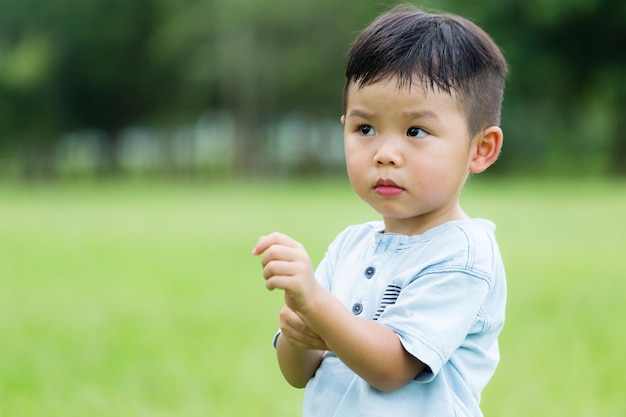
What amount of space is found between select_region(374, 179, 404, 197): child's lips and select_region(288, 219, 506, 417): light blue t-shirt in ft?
0.44

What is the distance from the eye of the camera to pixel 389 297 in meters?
2.27

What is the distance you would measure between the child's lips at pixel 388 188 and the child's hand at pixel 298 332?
36 cm

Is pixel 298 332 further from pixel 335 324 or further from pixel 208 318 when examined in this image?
pixel 208 318

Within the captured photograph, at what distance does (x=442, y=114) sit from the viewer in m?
2.28

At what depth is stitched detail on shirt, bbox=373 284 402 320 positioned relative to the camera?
88.9 inches

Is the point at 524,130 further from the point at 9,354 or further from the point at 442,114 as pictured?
the point at 442,114

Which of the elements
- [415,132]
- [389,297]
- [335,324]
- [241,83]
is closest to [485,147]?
[415,132]

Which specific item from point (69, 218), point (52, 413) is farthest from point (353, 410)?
point (69, 218)

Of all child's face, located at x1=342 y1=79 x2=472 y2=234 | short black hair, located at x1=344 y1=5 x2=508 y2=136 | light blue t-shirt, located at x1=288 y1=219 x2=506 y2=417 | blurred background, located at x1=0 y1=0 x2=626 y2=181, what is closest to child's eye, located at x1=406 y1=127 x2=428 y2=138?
child's face, located at x1=342 y1=79 x2=472 y2=234

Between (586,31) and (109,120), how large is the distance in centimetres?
2058

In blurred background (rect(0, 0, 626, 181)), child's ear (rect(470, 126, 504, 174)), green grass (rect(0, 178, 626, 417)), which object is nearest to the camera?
child's ear (rect(470, 126, 504, 174))

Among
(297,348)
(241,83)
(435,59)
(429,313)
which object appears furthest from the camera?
(241,83)

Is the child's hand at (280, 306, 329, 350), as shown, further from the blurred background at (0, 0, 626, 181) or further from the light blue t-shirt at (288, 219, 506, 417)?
the blurred background at (0, 0, 626, 181)

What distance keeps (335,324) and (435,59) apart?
26.7 inches
